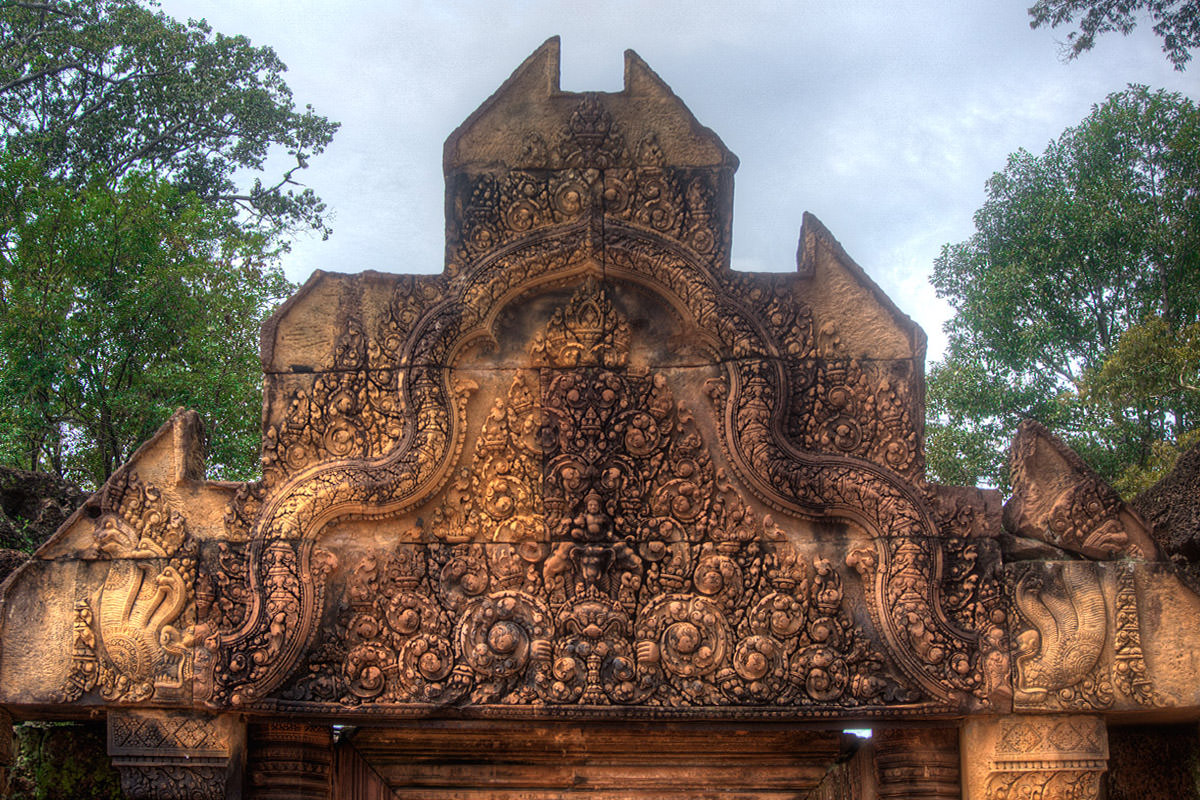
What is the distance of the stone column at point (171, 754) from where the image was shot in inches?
181

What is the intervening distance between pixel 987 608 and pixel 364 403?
2891mm

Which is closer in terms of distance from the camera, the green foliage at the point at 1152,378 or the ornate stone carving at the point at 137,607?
the ornate stone carving at the point at 137,607

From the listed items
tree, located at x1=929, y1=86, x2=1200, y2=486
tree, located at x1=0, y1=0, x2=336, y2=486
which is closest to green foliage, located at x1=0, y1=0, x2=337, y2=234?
tree, located at x1=0, y1=0, x2=336, y2=486

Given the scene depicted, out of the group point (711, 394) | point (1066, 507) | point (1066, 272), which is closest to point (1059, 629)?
point (1066, 507)

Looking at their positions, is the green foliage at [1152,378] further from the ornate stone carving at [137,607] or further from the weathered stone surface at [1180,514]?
the ornate stone carving at [137,607]

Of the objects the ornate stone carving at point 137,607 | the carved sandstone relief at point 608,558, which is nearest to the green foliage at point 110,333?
the ornate stone carving at point 137,607

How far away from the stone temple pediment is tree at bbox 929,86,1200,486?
492 inches

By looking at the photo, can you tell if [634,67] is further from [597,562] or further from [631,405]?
[597,562]

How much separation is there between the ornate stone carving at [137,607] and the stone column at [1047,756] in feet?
11.5

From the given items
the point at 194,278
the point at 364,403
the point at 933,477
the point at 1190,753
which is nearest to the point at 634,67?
the point at 364,403

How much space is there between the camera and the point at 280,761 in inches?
192

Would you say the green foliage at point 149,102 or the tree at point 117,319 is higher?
the green foliage at point 149,102

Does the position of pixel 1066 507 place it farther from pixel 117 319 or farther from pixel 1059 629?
pixel 117 319

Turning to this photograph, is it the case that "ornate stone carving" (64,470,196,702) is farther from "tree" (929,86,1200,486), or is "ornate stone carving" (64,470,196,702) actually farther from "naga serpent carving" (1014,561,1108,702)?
"tree" (929,86,1200,486)
